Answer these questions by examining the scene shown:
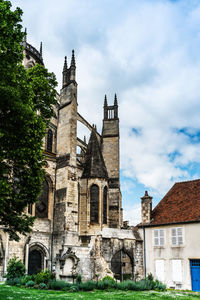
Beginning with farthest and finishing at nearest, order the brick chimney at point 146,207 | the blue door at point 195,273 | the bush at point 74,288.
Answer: the brick chimney at point 146,207
the blue door at point 195,273
the bush at point 74,288

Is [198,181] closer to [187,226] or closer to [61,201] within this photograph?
[187,226]

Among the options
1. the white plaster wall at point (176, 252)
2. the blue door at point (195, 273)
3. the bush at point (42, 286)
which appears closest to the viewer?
the bush at point (42, 286)

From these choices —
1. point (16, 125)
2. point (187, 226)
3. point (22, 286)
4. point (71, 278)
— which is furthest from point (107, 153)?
point (16, 125)

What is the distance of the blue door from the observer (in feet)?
63.3

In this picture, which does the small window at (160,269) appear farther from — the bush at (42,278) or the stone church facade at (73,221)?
the bush at (42,278)

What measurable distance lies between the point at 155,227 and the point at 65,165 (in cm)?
817

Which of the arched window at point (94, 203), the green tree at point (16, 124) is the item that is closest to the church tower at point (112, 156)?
the arched window at point (94, 203)

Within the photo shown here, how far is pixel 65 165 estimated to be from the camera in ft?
79.8

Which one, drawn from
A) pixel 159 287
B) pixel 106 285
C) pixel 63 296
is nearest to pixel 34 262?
pixel 106 285

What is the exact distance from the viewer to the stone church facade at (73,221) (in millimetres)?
19656

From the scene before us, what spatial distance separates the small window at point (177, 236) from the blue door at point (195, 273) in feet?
4.63

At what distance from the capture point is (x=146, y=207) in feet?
76.8

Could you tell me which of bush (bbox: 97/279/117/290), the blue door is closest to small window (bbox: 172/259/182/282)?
the blue door

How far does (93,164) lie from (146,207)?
599 cm
